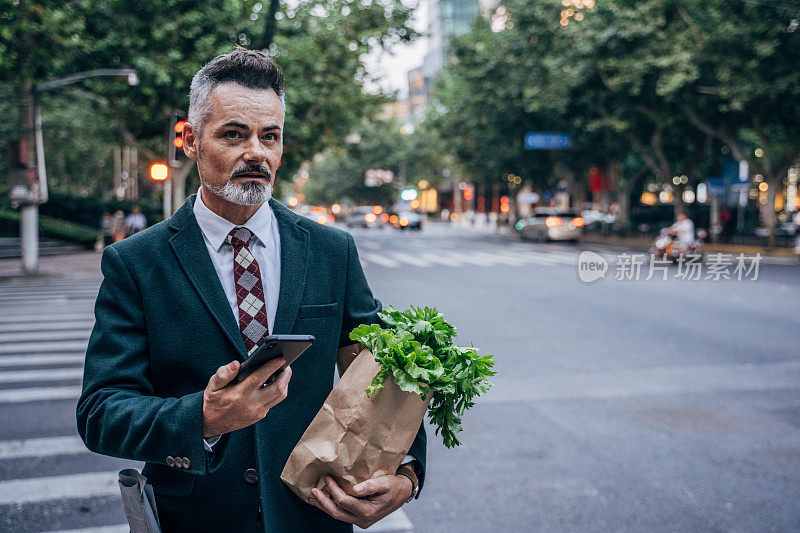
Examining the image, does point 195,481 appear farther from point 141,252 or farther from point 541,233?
point 541,233

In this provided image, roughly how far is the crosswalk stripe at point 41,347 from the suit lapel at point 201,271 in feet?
26.0

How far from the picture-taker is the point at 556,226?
1332 inches

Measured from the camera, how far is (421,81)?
10494 cm

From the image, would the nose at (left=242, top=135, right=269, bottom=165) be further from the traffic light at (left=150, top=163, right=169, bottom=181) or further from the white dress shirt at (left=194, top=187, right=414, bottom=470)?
the traffic light at (left=150, top=163, right=169, bottom=181)

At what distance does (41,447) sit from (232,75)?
469cm

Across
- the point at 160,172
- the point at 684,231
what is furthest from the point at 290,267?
the point at 684,231

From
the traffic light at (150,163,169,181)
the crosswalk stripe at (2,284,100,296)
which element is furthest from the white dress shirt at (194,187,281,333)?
the crosswalk stripe at (2,284,100,296)

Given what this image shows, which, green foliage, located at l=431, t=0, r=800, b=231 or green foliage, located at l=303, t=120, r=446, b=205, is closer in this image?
green foliage, located at l=431, t=0, r=800, b=231

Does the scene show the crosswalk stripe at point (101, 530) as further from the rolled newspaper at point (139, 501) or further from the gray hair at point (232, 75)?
the gray hair at point (232, 75)

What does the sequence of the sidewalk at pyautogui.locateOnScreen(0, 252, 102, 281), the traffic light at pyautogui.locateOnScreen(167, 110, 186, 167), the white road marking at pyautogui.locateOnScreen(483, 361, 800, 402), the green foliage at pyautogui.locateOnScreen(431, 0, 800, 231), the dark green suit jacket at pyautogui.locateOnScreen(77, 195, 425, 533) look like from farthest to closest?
the green foliage at pyautogui.locateOnScreen(431, 0, 800, 231)
the sidewalk at pyautogui.locateOnScreen(0, 252, 102, 281)
the traffic light at pyautogui.locateOnScreen(167, 110, 186, 167)
the white road marking at pyautogui.locateOnScreen(483, 361, 800, 402)
the dark green suit jacket at pyautogui.locateOnScreen(77, 195, 425, 533)

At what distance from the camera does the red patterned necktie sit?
5.77 ft

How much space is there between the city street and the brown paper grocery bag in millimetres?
2576

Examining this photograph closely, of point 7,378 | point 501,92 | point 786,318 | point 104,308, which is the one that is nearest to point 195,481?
point 104,308

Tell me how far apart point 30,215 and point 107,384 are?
1799cm
